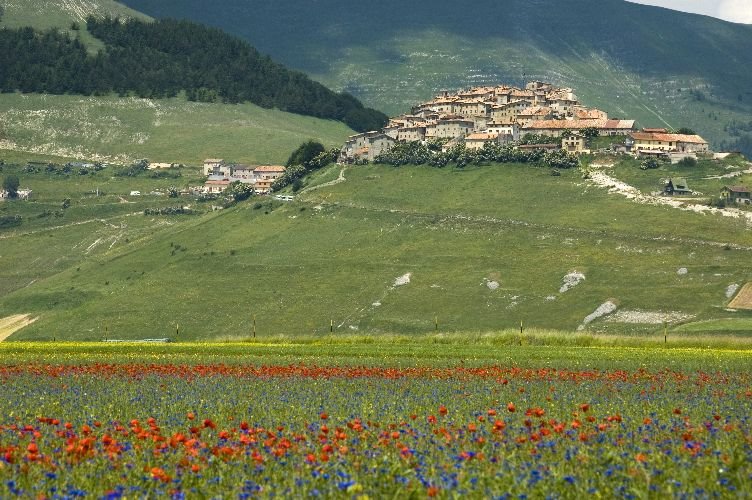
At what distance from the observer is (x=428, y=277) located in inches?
6531

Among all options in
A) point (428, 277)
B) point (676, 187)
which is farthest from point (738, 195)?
point (428, 277)

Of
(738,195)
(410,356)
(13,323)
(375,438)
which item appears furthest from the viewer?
(738,195)

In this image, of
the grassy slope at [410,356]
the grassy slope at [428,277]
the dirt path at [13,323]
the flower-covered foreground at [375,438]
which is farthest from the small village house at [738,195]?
the flower-covered foreground at [375,438]

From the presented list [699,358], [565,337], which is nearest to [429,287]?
[565,337]

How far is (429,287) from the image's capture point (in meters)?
161

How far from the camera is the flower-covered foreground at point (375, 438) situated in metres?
22.5

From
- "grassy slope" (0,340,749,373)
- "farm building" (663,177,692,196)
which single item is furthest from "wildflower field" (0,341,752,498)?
"farm building" (663,177,692,196)

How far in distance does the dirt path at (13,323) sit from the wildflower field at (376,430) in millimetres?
113043

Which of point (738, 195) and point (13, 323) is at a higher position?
point (738, 195)

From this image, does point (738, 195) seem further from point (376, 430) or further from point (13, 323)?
point (376, 430)

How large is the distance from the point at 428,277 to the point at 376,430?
448 feet

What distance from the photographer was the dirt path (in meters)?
161

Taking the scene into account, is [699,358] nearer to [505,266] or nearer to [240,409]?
[240,409]

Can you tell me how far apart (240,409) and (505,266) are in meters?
133
